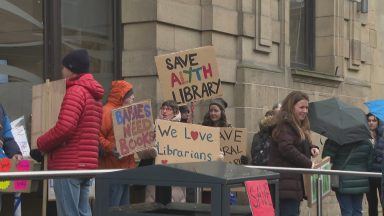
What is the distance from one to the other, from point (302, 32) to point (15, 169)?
8.37 metres

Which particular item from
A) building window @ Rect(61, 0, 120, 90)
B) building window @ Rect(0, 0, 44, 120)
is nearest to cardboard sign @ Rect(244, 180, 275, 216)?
building window @ Rect(0, 0, 44, 120)

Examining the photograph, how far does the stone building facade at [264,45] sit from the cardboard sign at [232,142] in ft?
4.15

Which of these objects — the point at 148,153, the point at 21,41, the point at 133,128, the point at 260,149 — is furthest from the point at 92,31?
the point at 133,128

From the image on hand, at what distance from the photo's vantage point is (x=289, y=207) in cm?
770

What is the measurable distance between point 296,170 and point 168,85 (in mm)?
2154

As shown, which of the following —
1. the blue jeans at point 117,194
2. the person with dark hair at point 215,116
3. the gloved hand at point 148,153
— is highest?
the person with dark hair at point 215,116

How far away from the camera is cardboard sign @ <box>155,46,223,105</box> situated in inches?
350

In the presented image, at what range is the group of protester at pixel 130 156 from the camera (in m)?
6.70

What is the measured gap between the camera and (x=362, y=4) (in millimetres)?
15531

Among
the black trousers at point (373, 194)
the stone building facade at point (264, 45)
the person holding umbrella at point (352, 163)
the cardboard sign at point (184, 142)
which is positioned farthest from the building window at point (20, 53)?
the black trousers at point (373, 194)

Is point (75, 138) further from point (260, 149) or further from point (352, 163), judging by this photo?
point (352, 163)

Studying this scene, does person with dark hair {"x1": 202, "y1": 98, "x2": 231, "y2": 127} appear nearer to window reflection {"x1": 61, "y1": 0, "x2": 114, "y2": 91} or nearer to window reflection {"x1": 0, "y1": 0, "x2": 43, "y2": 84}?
window reflection {"x1": 61, "y1": 0, "x2": 114, "y2": 91}

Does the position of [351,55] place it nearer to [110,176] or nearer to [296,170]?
[296,170]

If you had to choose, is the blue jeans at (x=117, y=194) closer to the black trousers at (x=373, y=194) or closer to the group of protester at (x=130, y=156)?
the group of protester at (x=130, y=156)
